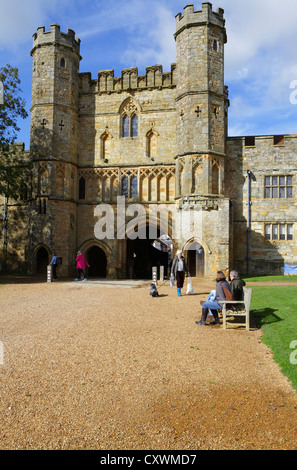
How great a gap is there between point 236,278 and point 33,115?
17331 mm

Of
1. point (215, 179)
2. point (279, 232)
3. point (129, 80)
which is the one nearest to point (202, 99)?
point (215, 179)

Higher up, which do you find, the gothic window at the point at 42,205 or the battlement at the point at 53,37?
the battlement at the point at 53,37

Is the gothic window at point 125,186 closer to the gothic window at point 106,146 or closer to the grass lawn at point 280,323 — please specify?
the gothic window at point 106,146

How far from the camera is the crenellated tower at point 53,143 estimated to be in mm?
19719

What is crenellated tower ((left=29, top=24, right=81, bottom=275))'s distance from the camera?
1972cm

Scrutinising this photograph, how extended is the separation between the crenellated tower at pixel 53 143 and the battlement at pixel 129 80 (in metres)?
1.37

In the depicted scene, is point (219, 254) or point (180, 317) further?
point (219, 254)

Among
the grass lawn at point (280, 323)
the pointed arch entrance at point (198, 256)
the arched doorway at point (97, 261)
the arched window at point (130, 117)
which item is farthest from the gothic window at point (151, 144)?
the grass lawn at point (280, 323)

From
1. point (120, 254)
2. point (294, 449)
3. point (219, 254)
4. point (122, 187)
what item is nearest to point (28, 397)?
point (294, 449)

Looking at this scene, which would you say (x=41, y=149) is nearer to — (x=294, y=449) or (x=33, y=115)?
(x=33, y=115)

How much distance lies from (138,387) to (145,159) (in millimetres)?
17396

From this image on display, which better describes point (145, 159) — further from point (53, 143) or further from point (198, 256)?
point (198, 256)

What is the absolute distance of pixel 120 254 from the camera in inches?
809

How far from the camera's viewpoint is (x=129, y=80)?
21078mm
